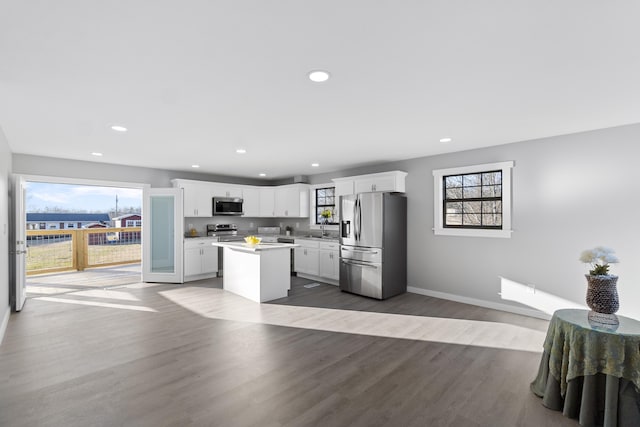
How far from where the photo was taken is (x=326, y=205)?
24.0 feet

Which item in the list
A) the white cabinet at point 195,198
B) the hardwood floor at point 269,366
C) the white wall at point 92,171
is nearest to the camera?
the hardwood floor at point 269,366

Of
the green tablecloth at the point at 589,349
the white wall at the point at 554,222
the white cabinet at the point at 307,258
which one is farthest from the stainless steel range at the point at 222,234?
the green tablecloth at the point at 589,349

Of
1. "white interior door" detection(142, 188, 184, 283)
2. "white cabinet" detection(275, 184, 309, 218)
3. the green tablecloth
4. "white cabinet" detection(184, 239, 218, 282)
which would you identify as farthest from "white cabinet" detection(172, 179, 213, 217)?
the green tablecloth

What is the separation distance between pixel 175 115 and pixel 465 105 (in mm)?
2862

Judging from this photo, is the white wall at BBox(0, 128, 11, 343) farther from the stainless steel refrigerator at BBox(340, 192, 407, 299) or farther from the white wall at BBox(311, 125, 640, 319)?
the white wall at BBox(311, 125, 640, 319)

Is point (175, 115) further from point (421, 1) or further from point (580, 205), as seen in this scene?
point (580, 205)

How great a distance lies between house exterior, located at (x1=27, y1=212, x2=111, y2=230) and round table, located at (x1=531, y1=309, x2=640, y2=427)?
31.3 ft

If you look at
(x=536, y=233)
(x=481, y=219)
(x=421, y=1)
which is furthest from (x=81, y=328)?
(x=536, y=233)

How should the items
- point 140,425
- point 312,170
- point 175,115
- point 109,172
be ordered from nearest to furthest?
point 140,425, point 175,115, point 109,172, point 312,170

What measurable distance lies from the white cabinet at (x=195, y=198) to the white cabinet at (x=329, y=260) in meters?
2.83

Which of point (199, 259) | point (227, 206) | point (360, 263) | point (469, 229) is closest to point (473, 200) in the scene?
point (469, 229)

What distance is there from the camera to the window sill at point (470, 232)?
446cm

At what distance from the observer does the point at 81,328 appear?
3.76 meters

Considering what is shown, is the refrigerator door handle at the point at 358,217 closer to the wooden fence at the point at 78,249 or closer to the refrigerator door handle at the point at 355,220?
the refrigerator door handle at the point at 355,220
